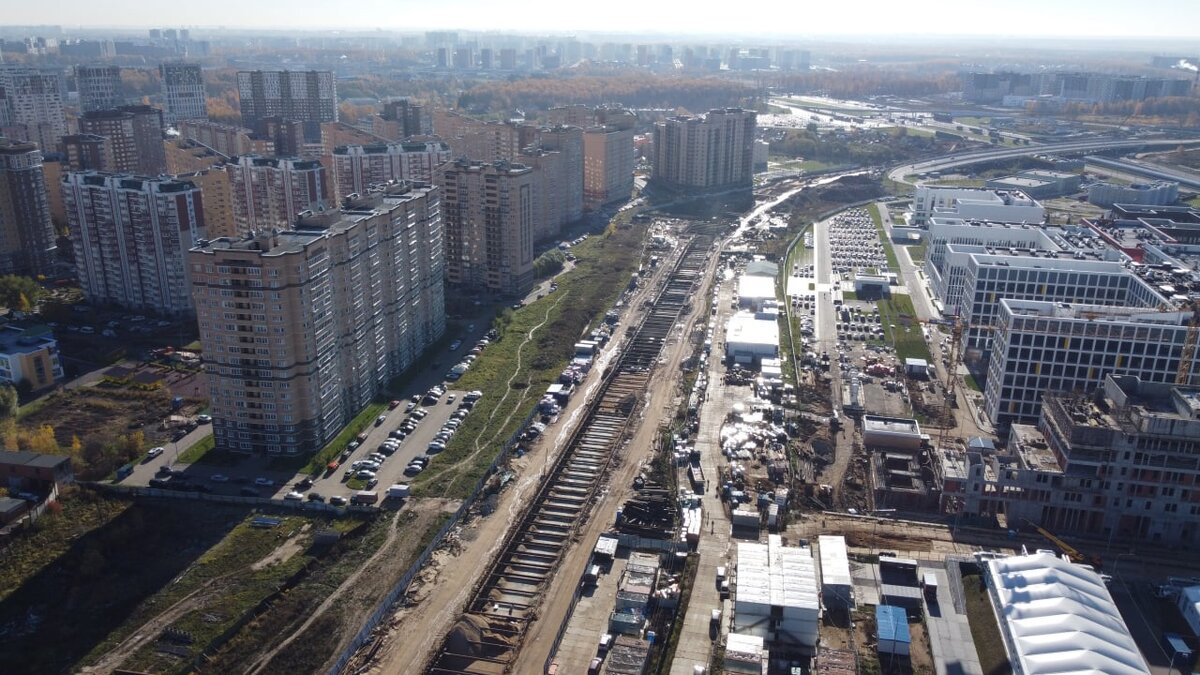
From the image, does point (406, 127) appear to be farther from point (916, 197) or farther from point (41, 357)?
point (41, 357)

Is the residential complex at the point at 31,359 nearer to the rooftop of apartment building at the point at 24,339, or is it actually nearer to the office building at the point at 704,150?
the rooftop of apartment building at the point at 24,339

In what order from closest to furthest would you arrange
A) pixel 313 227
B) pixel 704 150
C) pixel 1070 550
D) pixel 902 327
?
pixel 1070 550 < pixel 313 227 < pixel 902 327 < pixel 704 150

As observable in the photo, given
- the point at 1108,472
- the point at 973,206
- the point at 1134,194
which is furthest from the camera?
the point at 1134,194

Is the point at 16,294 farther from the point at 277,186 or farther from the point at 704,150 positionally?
the point at 704,150

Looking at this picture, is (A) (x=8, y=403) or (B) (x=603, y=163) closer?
(A) (x=8, y=403)

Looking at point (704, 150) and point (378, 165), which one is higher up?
point (378, 165)

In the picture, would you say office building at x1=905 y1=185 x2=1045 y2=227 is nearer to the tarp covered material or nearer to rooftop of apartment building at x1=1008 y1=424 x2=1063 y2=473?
A: rooftop of apartment building at x1=1008 y1=424 x2=1063 y2=473

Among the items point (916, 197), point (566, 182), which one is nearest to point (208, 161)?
point (566, 182)

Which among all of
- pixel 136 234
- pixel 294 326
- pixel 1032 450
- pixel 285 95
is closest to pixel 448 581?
pixel 294 326
